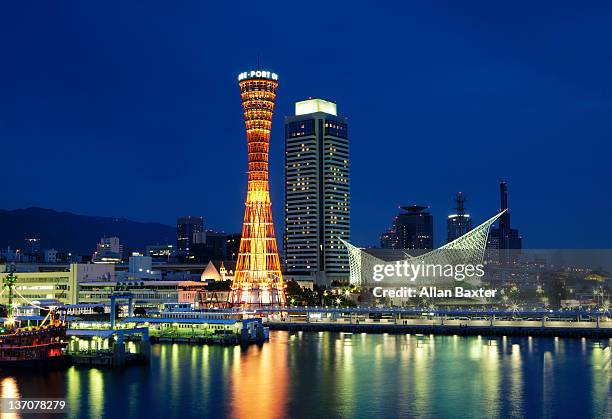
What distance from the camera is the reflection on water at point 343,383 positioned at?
28750 mm

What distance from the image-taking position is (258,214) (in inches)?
2506

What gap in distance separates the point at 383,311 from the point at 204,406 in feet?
116

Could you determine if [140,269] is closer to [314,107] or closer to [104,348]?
[314,107]

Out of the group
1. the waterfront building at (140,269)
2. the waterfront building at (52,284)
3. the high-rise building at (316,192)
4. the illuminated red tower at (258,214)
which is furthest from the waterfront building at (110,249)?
the illuminated red tower at (258,214)

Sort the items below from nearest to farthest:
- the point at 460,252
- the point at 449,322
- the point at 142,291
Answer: the point at 449,322, the point at 460,252, the point at 142,291

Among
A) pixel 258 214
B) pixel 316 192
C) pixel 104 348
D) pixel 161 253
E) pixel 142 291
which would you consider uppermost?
pixel 316 192

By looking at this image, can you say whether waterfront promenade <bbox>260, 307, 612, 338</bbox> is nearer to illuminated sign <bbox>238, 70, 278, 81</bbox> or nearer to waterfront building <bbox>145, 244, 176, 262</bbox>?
→ illuminated sign <bbox>238, 70, 278, 81</bbox>

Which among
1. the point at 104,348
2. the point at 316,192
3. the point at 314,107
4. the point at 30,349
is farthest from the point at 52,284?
the point at 314,107

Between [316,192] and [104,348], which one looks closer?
[104,348]

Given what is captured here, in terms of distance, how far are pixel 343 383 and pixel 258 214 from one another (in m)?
30.8

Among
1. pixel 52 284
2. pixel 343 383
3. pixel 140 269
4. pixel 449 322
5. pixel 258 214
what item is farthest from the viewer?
pixel 140 269

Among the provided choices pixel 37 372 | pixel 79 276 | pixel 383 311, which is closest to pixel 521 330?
pixel 383 311

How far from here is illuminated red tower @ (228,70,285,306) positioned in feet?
202

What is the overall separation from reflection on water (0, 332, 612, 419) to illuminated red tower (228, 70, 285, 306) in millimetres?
17690
